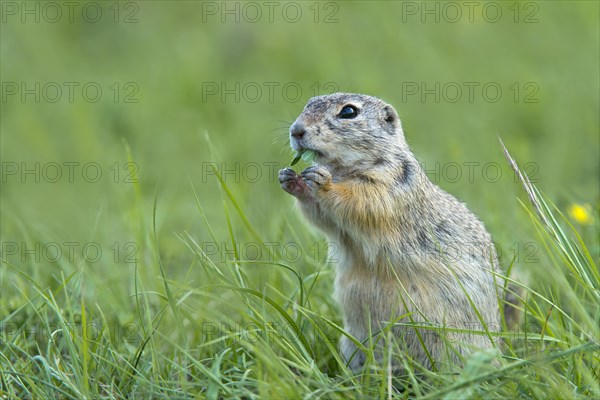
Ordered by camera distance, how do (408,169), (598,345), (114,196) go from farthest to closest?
(114,196)
(408,169)
(598,345)

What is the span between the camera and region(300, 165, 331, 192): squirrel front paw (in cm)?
447

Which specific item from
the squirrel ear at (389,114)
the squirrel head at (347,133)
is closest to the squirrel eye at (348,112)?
the squirrel head at (347,133)

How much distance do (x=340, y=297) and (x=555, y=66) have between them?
6348 mm

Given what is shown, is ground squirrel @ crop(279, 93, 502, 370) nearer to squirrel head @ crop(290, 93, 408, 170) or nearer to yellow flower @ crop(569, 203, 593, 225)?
squirrel head @ crop(290, 93, 408, 170)

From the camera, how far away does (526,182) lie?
3.95 metres

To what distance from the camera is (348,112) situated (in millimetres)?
4867

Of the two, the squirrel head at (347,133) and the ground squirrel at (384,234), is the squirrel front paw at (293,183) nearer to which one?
the ground squirrel at (384,234)

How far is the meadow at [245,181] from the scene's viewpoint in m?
3.72

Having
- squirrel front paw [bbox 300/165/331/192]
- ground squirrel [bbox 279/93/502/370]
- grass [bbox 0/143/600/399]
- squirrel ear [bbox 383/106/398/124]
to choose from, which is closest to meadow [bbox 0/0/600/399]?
grass [bbox 0/143/600/399]

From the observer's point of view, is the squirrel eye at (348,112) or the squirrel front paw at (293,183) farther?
the squirrel eye at (348,112)

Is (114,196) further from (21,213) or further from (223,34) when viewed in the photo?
(223,34)

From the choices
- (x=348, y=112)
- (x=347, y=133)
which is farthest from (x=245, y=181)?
(x=347, y=133)

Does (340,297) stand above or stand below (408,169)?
below

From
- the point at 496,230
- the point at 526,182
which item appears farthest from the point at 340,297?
the point at 496,230
